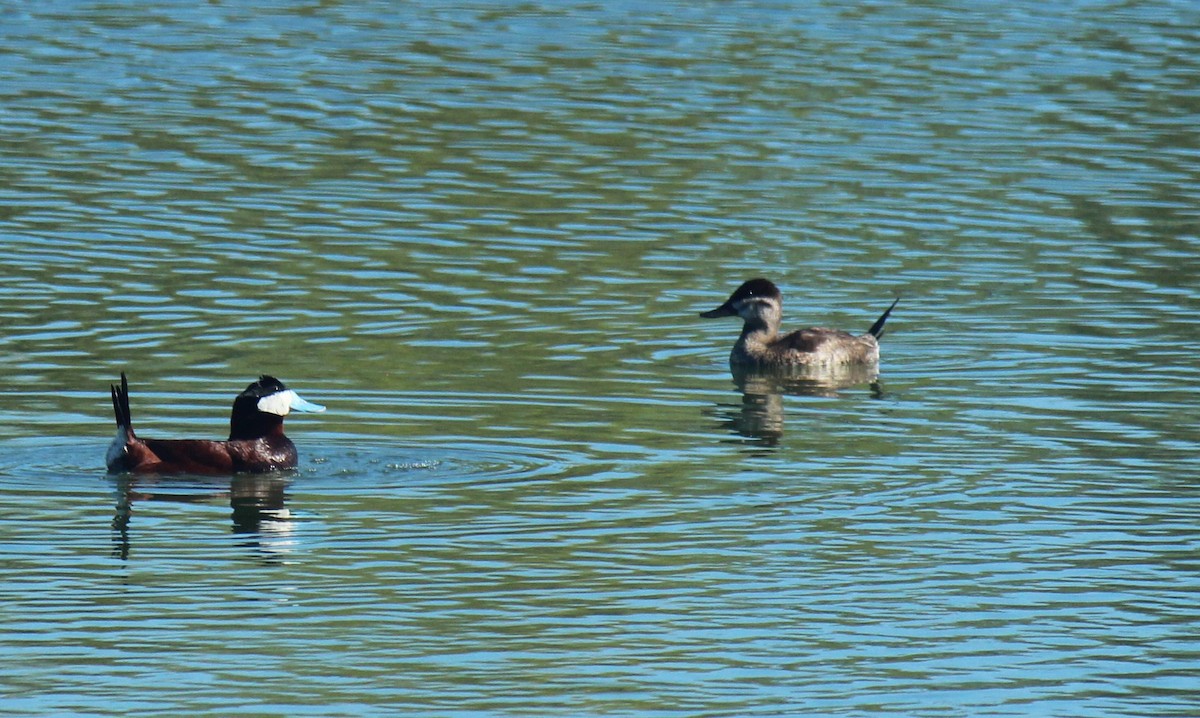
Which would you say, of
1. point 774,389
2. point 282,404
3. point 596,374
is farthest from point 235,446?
point 774,389

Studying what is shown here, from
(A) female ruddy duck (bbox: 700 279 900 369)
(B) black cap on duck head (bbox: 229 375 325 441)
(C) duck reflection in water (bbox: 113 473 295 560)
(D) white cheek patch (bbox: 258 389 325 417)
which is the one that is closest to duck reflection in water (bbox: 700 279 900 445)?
(A) female ruddy duck (bbox: 700 279 900 369)

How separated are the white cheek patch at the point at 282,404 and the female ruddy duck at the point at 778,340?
15.5 feet

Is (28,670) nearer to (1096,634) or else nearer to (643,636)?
(643,636)

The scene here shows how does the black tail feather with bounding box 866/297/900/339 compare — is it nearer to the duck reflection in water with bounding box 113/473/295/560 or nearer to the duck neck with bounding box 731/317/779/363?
the duck neck with bounding box 731/317/779/363

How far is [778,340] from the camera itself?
18188 mm

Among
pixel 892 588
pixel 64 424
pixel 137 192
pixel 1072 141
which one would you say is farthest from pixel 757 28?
pixel 892 588

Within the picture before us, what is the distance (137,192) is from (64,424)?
8.58m

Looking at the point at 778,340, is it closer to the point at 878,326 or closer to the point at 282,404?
the point at 878,326

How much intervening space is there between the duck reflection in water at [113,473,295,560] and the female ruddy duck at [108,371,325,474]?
7 cm

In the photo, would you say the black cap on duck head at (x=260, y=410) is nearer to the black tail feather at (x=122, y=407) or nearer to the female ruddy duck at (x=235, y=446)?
Answer: the female ruddy duck at (x=235, y=446)

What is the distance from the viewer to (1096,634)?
425 inches

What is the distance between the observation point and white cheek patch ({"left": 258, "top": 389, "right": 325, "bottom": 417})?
45.6 ft

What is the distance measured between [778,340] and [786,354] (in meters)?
0.25

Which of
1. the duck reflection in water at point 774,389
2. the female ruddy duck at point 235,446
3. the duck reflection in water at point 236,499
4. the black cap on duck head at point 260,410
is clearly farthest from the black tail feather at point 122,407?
the duck reflection in water at point 774,389
